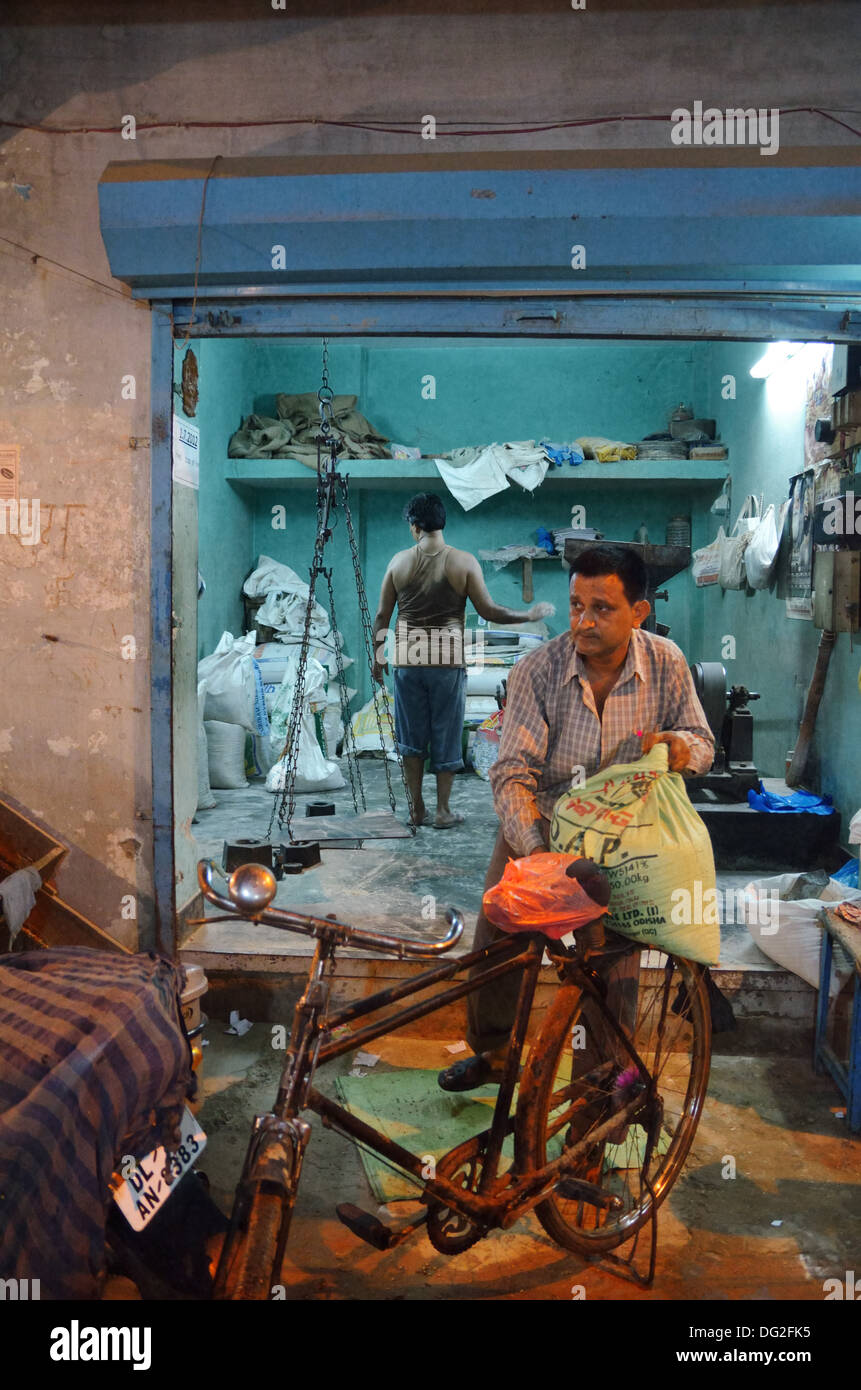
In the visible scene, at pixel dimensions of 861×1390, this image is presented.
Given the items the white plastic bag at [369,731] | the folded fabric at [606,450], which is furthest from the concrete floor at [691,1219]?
the folded fabric at [606,450]

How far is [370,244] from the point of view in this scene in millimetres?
3404

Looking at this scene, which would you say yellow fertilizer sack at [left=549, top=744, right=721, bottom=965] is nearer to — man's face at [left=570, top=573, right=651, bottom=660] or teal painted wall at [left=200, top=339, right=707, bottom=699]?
man's face at [left=570, top=573, right=651, bottom=660]

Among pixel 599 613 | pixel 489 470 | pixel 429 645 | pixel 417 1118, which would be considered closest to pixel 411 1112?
pixel 417 1118

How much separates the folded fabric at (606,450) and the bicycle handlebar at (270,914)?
24.7 ft

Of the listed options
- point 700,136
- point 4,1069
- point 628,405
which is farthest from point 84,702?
point 628,405

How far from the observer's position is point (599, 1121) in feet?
8.64

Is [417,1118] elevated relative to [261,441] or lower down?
lower down

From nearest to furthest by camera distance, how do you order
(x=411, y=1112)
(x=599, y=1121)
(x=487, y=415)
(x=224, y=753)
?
(x=599, y=1121)
(x=411, y=1112)
(x=224, y=753)
(x=487, y=415)

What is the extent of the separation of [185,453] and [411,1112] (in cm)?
282

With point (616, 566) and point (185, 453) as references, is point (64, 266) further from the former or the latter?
point (616, 566)

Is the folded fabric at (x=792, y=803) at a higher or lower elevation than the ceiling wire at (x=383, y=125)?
lower

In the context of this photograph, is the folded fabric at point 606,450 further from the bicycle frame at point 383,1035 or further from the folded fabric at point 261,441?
the bicycle frame at point 383,1035

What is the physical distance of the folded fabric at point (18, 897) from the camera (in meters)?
3.19

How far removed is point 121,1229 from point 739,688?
4640 mm
